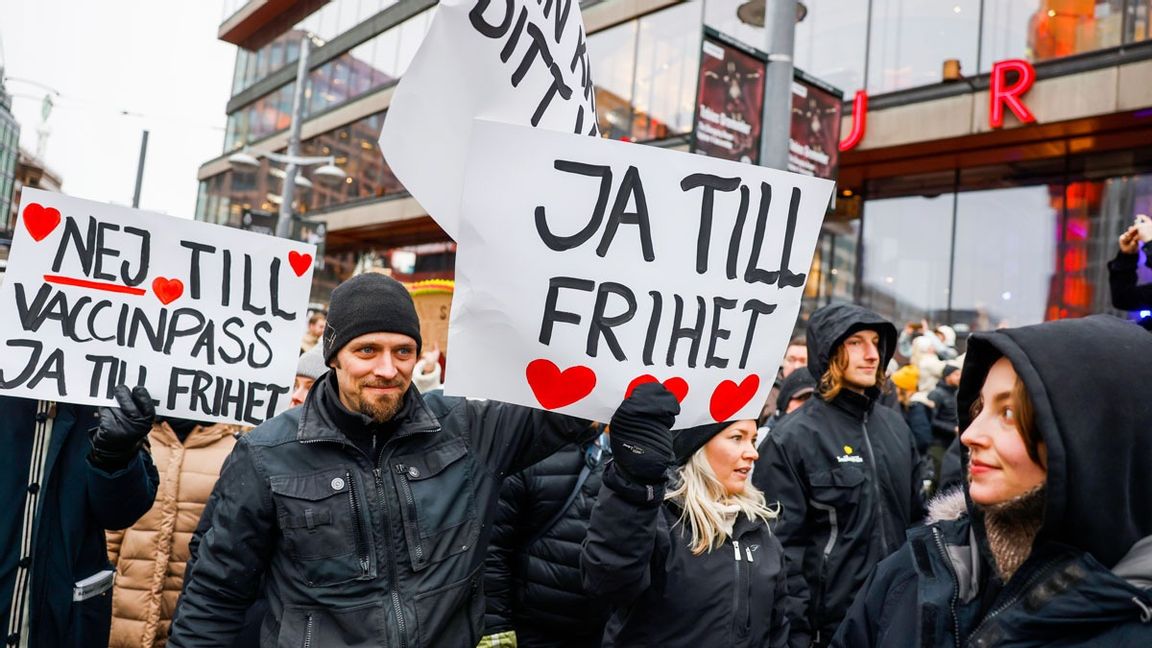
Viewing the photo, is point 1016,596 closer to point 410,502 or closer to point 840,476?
point 410,502

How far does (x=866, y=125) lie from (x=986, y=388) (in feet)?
40.9

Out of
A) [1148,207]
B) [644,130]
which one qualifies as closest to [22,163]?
[644,130]

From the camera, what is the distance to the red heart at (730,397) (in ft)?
7.89

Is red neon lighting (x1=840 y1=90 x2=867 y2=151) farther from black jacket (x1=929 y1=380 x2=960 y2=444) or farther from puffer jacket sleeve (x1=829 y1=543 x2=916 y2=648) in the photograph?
puffer jacket sleeve (x1=829 y1=543 x2=916 y2=648)

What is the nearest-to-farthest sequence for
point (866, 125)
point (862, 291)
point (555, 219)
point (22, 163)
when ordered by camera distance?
point (555, 219) → point (866, 125) → point (862, 291) → point (22, 163)

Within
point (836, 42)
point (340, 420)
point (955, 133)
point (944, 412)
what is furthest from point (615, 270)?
point (836, 42)

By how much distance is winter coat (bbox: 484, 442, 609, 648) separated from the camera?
3443mm

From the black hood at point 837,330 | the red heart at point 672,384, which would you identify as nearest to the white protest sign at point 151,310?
the red heart at point 672,384

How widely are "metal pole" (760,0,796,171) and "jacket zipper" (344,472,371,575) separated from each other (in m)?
4.45

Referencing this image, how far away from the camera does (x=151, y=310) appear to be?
3.36 m

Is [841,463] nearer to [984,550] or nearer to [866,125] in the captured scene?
[984,550]

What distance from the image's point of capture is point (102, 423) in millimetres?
2898

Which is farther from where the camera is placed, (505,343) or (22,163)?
(22,163)

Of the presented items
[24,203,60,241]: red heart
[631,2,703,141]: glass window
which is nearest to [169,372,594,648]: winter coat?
[24,203,60,241]: red heart
